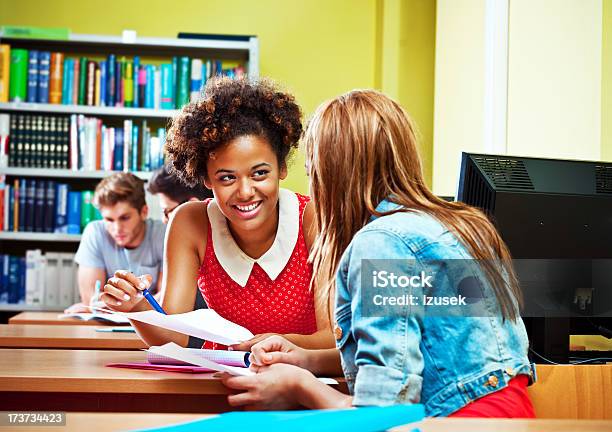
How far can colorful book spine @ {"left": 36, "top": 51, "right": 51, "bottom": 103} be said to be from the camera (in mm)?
4199

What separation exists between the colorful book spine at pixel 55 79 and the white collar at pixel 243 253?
2718 millimetres

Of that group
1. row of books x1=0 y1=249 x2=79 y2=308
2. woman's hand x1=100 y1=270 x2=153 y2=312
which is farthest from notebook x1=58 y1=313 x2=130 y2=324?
row of books x1=0 y1=249 x2=79 y2=308

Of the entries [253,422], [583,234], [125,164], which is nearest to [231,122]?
[583,234]

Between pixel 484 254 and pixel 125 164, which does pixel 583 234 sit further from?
pixel 125 164

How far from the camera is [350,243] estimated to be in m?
1.13

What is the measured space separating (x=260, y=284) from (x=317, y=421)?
1089 millimetres

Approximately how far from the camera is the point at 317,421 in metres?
0.68

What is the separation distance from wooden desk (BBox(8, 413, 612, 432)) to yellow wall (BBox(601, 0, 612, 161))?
67.4 inches

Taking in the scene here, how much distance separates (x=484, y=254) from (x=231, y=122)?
0.73m

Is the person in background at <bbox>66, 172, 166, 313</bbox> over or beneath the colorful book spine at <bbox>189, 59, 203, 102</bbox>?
beneath

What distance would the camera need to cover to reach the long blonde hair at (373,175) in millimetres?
1164

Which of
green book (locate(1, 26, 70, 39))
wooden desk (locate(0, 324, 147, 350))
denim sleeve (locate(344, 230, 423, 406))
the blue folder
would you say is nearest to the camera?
the blue folder

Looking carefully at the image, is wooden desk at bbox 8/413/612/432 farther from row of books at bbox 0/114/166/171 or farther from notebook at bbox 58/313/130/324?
row of books at bbox 0/114/166/171

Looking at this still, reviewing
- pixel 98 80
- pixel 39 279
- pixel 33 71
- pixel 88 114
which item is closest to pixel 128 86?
pixel 98 80
